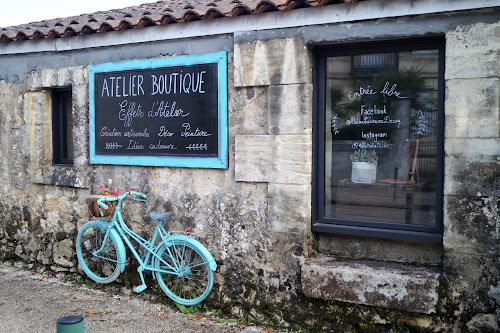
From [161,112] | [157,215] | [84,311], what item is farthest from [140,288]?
[161,112]

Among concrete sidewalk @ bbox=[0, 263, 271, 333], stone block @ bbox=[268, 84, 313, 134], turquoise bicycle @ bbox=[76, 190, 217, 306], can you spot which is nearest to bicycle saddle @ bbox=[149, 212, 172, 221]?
turquoise bicycle @ bbox=[76, 190, 217, 306]

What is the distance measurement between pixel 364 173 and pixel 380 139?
1.08 ft

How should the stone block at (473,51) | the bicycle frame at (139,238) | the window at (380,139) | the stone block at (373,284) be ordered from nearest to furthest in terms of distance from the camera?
1. the stone block at (473,51)
2. the stone block at (373,284)
3. the window at (380,139)
4. the bicycle frame at (139,238)

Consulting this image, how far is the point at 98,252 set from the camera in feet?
19.1

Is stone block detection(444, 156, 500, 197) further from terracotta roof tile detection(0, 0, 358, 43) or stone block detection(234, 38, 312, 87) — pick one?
terracotta roof tile detection(0, 0, 358, 43)

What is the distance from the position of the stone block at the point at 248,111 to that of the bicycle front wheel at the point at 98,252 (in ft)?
6.12

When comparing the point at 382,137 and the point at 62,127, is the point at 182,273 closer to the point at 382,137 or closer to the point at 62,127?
the point at 382,137

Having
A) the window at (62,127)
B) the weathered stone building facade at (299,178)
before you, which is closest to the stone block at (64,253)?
the weathered stone building facade at (299,178)

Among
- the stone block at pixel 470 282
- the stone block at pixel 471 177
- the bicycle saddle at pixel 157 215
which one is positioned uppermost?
the stone block at pixel 471 177

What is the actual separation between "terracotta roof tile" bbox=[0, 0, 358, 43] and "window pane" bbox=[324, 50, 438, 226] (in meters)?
0.69

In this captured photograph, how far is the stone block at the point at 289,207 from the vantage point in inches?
184

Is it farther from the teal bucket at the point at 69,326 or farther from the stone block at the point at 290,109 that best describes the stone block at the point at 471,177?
the teal bucket at the point at 69,326

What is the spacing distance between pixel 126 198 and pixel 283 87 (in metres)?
2.28

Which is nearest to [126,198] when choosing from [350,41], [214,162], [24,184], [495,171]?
[214,162]
